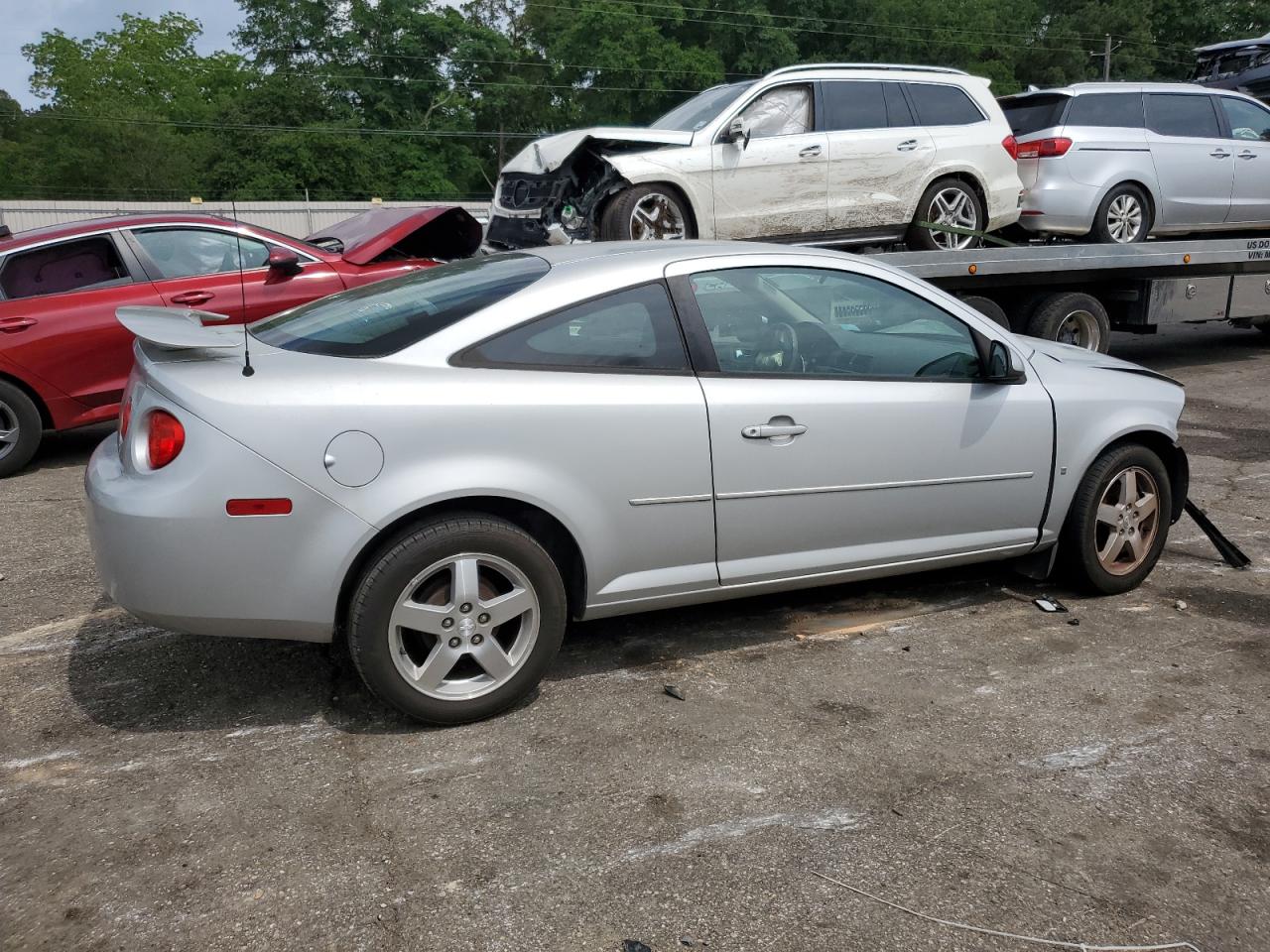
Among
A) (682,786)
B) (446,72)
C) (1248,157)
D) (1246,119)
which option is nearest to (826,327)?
(682,786)

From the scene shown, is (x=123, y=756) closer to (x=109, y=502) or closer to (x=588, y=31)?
(x=109, y=502)

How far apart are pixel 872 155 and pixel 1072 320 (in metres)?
2.37

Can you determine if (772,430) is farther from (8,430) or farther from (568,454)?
(8,430)

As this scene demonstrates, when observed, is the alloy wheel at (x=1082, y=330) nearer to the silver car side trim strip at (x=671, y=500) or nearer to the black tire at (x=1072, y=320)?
the black tire at (x=1072, y=320)

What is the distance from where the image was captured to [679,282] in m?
3.92

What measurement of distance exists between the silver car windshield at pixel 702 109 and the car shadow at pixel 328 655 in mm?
4757

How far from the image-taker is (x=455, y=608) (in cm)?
344

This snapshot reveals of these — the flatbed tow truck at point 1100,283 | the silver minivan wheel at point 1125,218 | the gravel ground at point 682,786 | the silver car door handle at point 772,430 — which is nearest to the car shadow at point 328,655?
the gravel ground at point 682,786

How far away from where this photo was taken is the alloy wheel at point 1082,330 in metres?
9.57

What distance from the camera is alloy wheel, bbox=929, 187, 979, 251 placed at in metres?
9.12

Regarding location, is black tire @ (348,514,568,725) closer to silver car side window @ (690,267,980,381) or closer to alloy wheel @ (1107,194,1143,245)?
silver car side window @ (690,267,980,381)

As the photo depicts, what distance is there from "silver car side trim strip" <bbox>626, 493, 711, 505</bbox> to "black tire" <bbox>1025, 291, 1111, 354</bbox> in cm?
616

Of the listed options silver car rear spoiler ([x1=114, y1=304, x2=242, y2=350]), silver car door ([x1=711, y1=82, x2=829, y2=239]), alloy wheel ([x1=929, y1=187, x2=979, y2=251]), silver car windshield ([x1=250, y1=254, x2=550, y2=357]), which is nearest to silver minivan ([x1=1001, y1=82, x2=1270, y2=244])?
alloy wheel ([x1=929, y1=187, x2=979, y2=251])

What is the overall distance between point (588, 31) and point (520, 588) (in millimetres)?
54909
